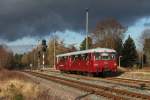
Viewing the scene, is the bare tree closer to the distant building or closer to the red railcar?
the distant building

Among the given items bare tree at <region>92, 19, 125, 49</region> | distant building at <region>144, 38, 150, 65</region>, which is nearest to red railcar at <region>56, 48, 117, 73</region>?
bare tree at <region>92, 19, 125, 49</region>

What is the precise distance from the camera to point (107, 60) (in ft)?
131

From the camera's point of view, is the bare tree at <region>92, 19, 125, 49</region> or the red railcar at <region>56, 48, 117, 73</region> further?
the bare tree at <region>92, 19, 125, 49</region>

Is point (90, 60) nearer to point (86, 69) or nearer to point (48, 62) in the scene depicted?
point (86, 69)

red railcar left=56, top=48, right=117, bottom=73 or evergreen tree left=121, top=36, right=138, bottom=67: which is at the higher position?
evergreen tree left=121, top=36, right=138, bottom=67

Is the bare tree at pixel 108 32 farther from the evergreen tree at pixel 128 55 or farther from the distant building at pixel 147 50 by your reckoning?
the distant building at pixel 147 50

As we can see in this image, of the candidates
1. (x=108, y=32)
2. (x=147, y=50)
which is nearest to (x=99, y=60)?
(x=108, y=32)

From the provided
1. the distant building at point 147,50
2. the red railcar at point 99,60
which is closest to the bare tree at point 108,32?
the distant building at point 147,50

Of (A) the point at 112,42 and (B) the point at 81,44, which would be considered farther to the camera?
(B) the point at 81,44

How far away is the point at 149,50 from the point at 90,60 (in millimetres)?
77303

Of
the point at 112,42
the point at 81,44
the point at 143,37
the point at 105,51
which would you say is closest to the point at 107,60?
the point at 105,51

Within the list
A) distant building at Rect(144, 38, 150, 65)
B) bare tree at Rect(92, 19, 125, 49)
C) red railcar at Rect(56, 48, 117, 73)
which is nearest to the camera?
red railcar at Rect(56, 48, 117, 73)

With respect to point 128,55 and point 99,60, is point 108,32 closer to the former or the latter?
point 128,55

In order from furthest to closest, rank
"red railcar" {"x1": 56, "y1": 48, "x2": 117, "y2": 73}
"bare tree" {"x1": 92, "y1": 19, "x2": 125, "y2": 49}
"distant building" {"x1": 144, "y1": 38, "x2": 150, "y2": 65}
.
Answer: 1. "distant building" {"x1": 144, "y1": 38, "x2": 150, "y2": 65}
2. "bare tree" {"x1": 92, "y1": 19, "x2": 125, "y2": 49}
3. "red railcar" {"x1": 56, "y1": 48, "x2": 117, "y2": 73}
